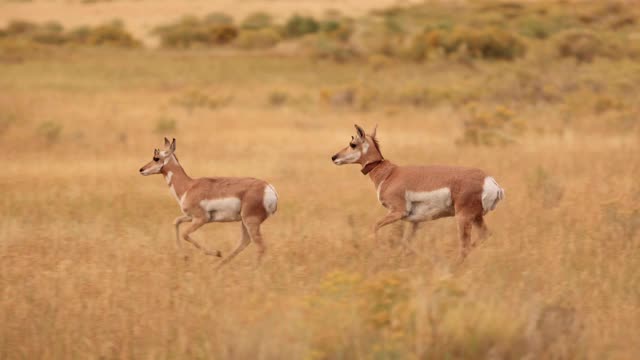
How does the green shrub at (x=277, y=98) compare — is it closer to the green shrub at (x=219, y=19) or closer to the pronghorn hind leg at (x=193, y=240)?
the pronghorn hind leg at (x=193, y=240)

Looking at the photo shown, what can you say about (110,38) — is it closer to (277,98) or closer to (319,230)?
(277,98)

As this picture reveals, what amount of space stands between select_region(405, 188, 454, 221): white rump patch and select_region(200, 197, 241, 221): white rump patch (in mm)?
1570

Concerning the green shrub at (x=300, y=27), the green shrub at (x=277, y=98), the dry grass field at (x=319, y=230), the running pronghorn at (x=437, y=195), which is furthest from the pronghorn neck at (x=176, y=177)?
the green shrub at (x=300, y=27)

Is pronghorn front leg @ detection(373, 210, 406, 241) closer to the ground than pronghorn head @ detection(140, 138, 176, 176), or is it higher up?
closer to the ground

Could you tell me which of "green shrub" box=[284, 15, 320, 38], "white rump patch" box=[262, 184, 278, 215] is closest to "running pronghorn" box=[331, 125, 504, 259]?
"white rump patch" box=[262, 184, 278, 215]

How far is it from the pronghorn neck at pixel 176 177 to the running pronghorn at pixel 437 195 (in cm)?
183

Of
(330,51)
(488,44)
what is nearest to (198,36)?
(330,51)

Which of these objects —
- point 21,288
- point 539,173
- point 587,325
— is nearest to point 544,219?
point 539,173

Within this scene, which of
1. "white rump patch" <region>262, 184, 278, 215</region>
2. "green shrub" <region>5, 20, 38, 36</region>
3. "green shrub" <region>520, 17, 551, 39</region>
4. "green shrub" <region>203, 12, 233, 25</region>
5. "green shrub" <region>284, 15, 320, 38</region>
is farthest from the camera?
"green shrub" <region>203, 12, 233, 25</region>

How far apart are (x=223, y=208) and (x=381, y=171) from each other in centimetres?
161

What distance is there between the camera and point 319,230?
12.0 meters

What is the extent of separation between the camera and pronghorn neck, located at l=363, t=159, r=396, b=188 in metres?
10.7

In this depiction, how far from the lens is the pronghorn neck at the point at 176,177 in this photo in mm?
10876

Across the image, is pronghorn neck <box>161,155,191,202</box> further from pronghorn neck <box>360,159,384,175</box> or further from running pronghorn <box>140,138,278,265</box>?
pronghorn neck <box>360,159,384,175</box>
